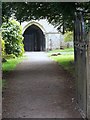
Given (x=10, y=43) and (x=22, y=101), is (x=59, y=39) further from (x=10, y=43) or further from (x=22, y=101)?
(x=22, y=101)

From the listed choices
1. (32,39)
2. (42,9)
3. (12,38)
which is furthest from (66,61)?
(32,39)

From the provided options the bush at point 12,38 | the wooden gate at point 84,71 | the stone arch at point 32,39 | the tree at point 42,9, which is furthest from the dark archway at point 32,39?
the wooden gate at point 84,71

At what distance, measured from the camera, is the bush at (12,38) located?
94.1ft

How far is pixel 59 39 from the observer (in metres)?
43.3

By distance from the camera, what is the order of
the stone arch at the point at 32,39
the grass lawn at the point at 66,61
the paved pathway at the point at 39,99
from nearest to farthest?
the paved pathway at the point at 39,99 → the grass lawn at the point at 66,61 → the stone arch at the point at 32,39

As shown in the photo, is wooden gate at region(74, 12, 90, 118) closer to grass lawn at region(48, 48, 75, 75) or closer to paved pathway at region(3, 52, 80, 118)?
paved pathway at region(3, 52, 80, 118)

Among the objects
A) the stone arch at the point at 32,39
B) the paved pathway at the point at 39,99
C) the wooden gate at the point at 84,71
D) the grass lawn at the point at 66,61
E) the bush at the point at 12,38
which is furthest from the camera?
the stone arch at the point at 32,39

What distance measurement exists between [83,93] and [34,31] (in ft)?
133

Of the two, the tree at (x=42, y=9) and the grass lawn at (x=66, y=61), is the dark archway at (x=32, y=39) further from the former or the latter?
the tree at (x=42, y=9)

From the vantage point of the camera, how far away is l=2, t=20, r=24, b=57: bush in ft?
94.1

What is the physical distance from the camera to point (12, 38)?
2925 cm

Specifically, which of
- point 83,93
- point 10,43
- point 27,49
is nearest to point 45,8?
point 83,93

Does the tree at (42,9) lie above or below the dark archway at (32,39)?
above

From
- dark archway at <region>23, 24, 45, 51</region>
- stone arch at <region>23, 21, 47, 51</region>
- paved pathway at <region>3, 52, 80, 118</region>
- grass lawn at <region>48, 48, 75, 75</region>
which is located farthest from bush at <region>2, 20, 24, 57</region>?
dark archway at <region>23, 24, 45, 51</region>
